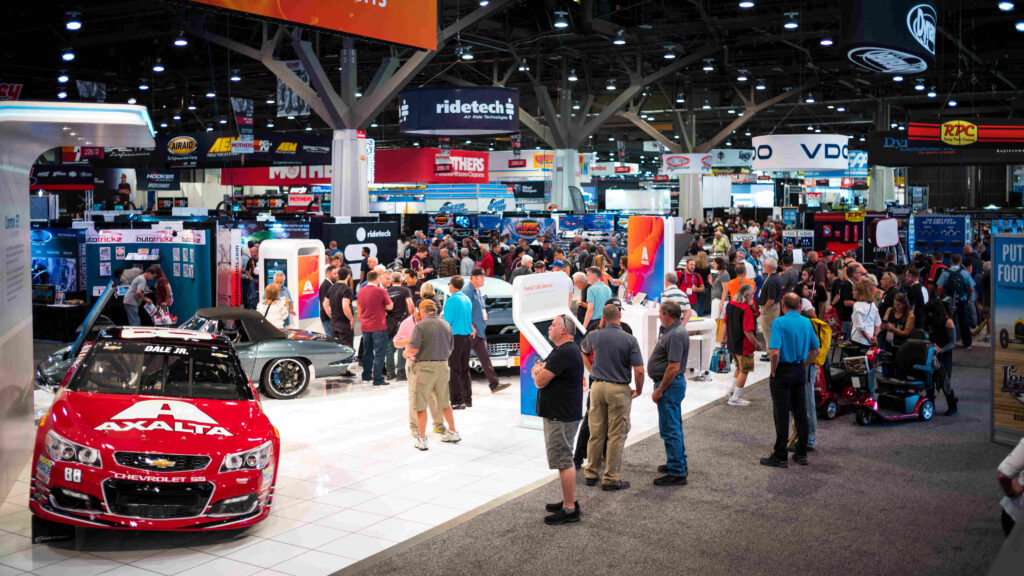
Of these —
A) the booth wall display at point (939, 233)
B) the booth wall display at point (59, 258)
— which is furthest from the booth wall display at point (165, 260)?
the booth wall display at point (939, 233)

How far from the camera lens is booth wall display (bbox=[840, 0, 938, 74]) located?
9344mm

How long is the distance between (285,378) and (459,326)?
2.84 metres

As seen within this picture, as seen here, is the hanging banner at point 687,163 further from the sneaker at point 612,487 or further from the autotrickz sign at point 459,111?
the sneaker at point 612,487

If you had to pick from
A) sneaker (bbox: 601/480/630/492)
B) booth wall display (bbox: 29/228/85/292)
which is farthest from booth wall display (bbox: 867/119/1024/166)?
booth wall display (bbox: 29/228/85/292)

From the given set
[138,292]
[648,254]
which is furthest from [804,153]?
[138,292]

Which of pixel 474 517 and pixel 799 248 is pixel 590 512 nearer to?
pixel 474 517

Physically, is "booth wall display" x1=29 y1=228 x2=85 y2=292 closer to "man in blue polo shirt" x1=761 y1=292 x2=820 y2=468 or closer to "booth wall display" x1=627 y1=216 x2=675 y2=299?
"booth wall display" x1=627 y1=216 x2=675 y2=299

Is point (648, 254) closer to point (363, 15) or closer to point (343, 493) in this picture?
point (343, 493)

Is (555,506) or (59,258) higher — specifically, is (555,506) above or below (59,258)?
below

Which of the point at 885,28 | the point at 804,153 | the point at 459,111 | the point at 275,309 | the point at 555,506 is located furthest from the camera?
the point at 804,153

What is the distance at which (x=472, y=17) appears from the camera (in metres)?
19.6

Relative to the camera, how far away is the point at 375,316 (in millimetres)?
11992

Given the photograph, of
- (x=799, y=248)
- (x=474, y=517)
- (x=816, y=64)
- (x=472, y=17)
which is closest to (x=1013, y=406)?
(x=474, y=517)

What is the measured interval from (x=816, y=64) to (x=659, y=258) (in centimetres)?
2183
